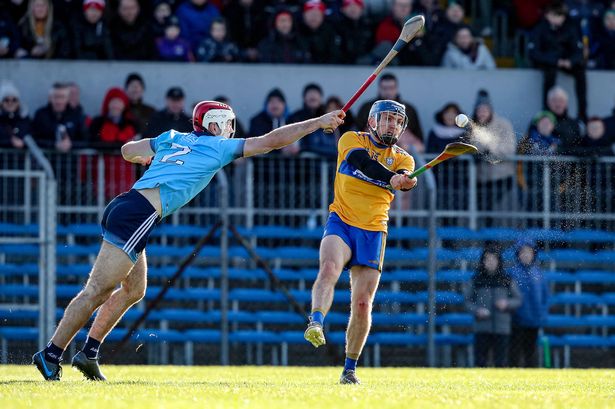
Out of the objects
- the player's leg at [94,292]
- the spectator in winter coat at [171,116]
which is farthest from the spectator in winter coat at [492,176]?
the player's leg at [94,292]

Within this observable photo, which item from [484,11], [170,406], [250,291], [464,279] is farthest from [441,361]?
[170,406]

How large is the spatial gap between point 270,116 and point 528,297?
161 inches

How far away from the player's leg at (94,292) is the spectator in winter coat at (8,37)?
8.67 metres

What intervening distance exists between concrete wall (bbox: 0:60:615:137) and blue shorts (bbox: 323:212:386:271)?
7.20m

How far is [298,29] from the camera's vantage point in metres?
20.2

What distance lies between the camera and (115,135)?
18.3 m

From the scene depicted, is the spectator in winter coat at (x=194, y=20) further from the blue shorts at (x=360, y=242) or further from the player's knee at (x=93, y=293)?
the player's knee at (x=93, y=293)

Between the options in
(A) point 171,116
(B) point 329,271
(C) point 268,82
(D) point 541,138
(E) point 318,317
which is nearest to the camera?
(E) point 318,317

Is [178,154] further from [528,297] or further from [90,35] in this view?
[90,35]

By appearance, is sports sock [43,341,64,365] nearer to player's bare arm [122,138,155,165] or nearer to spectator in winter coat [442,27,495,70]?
player's bare arm [122,138,155,165]

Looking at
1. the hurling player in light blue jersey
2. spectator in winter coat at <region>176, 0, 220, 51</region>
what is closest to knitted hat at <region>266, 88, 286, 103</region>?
spectator in winter coat at <region>176, 0, 220, 51</region>

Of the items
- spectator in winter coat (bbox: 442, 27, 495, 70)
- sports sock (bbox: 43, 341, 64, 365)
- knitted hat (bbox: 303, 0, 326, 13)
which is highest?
knitted hat (bbox: 303, 0, 326, 13)

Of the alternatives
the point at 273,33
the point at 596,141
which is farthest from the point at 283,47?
the point at 596,141

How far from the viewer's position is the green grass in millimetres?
9266
